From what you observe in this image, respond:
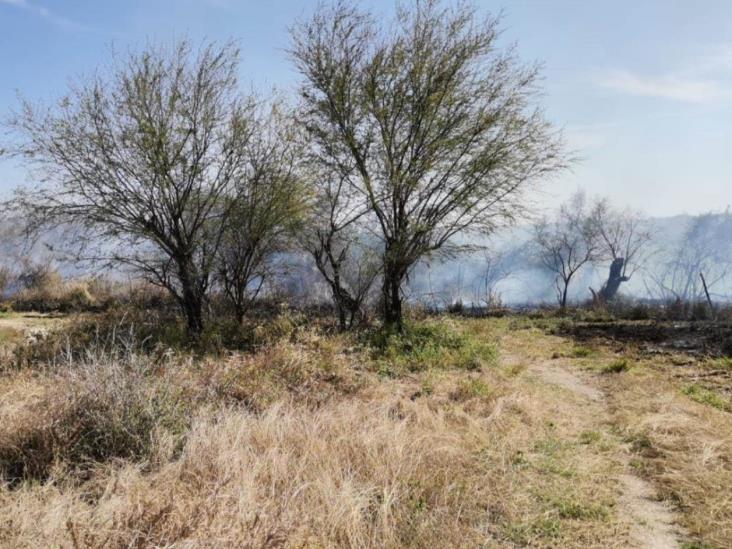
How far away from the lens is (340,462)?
3609mm

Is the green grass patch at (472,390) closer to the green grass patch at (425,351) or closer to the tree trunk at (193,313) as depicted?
the green grass patch at (425,351)

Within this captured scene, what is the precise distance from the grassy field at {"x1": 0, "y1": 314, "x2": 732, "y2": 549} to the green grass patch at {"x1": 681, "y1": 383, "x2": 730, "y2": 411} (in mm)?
35

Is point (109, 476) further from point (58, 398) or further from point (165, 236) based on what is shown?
point (165, 236)

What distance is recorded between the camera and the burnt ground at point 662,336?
32.4 feet

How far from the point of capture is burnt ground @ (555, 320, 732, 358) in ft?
32.4

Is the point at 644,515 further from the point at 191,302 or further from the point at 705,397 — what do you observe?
the point at 191,302

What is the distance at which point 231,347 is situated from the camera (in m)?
8.08

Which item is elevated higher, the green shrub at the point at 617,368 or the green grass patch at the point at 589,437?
the green shrub at the point at 617,368

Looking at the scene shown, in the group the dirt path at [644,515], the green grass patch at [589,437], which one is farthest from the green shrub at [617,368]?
the green grass patch at [589,437]

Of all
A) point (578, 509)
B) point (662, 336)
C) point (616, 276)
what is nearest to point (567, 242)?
point (616, 276)

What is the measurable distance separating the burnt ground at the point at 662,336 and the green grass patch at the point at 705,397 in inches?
114

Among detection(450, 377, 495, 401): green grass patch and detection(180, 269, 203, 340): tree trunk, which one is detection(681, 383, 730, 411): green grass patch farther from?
detection(180, 269, 203, 340): tree trunk

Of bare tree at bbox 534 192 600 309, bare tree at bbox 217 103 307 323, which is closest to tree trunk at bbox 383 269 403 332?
bare tree at bbox 217 103 307 323

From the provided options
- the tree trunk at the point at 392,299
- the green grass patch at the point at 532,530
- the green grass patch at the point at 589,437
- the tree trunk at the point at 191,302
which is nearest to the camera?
the green grass patch at the point at 532,530
